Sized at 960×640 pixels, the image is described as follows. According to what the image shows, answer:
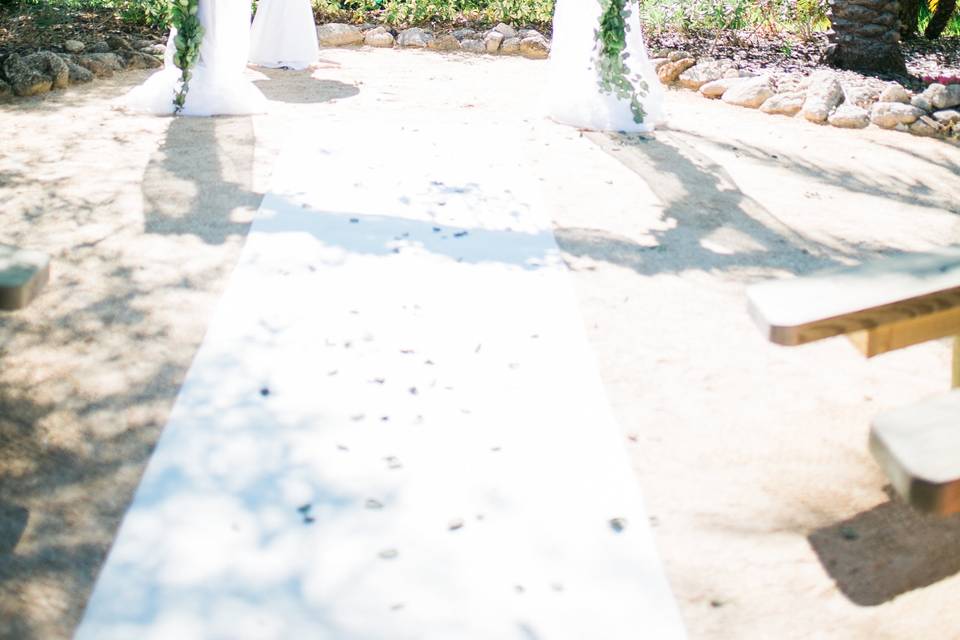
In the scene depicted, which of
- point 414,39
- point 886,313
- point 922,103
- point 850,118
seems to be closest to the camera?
point 886,313

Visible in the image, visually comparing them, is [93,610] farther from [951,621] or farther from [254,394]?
[951,621]

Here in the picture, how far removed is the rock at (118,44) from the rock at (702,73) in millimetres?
5012

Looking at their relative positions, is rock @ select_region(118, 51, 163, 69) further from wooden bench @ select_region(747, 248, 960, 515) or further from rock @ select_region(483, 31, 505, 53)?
wooden bench @ select_region(747, 248, 960, 515)

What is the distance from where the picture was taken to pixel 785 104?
729cm

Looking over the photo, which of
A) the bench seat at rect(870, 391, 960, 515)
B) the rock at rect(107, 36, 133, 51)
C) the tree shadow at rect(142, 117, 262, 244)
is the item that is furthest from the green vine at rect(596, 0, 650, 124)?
the bench seat at rect(870, 391, 960, 515)

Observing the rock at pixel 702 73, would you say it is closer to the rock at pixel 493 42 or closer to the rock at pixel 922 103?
the rock at pixel 922 103

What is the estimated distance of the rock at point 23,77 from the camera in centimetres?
681

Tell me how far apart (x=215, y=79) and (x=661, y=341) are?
13.9 feet

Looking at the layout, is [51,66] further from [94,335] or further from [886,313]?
[886,313]

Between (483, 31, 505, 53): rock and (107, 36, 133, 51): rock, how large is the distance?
3.48m

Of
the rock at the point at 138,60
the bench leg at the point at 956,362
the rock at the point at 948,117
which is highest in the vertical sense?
the bench leg at the point at 956,362

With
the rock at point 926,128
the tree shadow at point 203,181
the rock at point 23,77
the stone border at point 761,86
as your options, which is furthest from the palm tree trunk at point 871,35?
the rock at point 23,77

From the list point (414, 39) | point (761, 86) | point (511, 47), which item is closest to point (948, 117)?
point (761, 86)

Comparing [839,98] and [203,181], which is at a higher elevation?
[839,98]
